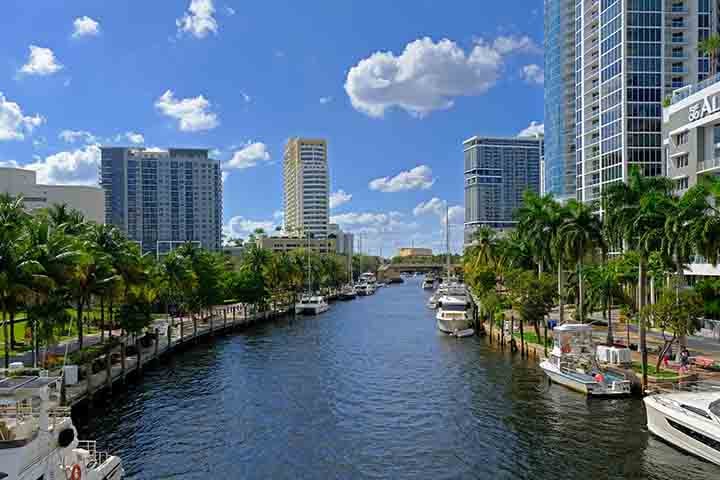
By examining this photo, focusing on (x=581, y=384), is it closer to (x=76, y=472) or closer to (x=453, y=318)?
(x=76, y=472)

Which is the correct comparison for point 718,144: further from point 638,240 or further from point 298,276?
point 298,276

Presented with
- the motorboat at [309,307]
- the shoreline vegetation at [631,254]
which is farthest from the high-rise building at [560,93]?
the shoreline vegetation at [631,254]

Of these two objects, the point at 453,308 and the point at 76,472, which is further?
the point at 453,308

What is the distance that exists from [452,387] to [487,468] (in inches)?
723

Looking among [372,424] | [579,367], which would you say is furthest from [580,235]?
[372,424]

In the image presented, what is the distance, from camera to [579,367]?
45625 mm

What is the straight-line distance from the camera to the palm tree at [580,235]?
59.0m

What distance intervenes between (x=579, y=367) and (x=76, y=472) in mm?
35893

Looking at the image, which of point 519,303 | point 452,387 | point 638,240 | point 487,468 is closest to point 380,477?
point 487,468

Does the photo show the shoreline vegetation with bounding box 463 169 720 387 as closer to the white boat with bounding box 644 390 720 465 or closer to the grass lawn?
the grass lawn

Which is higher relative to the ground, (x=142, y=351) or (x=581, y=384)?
(x=581, y=384)

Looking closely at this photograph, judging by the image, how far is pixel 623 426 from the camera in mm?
35781

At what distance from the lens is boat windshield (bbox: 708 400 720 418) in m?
30.3

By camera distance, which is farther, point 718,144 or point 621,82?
point 621,82
